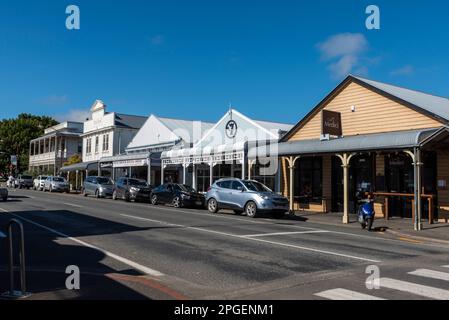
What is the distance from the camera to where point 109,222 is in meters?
16.0

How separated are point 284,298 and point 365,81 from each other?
55.4 feet

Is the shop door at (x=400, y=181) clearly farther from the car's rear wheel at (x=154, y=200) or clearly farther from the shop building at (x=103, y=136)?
the shop building at (x=103, y=136)

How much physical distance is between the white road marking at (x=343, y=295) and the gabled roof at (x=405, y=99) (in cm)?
1312

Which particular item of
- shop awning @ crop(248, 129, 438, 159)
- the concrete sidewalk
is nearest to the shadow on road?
the concrete sidewalk

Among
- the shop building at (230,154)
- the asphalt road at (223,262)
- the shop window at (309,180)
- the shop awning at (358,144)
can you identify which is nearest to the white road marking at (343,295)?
the asphalt road at (223,262)

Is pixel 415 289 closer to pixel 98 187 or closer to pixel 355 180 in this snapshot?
pixel 355 180

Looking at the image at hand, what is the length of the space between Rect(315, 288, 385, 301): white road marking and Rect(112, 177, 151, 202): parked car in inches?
947

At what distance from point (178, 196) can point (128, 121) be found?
25143 mm

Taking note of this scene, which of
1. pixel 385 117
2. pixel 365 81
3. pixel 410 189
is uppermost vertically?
pixel 365 81

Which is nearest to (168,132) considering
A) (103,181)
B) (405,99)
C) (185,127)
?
(185,127)

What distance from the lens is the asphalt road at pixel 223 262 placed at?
6758 mm

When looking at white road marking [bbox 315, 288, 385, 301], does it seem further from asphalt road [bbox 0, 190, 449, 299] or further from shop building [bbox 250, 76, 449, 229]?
shop building [bbox 250, 76, 449, 229]

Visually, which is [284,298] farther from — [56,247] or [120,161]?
[120,161]
